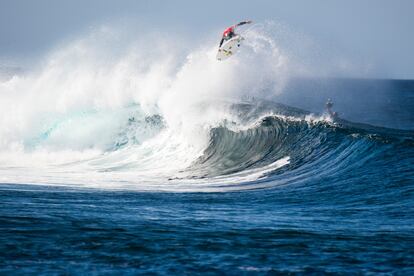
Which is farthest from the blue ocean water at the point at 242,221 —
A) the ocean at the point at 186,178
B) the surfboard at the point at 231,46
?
the surfboard at the point at 231,46

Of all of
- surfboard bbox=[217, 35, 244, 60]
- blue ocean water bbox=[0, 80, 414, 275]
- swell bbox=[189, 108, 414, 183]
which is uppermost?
surfboard bbox=[217, 35, 244, 60]

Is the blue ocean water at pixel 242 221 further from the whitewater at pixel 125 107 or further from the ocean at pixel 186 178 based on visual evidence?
the whitewater at pixel 125 107

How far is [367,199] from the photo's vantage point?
1634 cm

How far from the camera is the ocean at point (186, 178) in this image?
32.8 feet

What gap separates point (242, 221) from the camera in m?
13.0

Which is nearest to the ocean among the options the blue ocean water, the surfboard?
the blue ocean water

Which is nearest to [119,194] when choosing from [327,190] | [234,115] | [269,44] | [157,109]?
[327,190]

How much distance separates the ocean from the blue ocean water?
0.04 metres

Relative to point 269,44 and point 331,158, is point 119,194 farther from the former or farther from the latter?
point 269,44

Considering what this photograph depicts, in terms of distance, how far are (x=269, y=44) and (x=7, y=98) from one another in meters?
15.2

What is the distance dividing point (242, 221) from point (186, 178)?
10850mm

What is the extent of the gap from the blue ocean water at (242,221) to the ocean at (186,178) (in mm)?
39

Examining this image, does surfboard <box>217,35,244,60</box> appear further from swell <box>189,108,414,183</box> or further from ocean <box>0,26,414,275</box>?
swell <box>189,108,414,183</box>

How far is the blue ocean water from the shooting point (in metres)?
9.51
